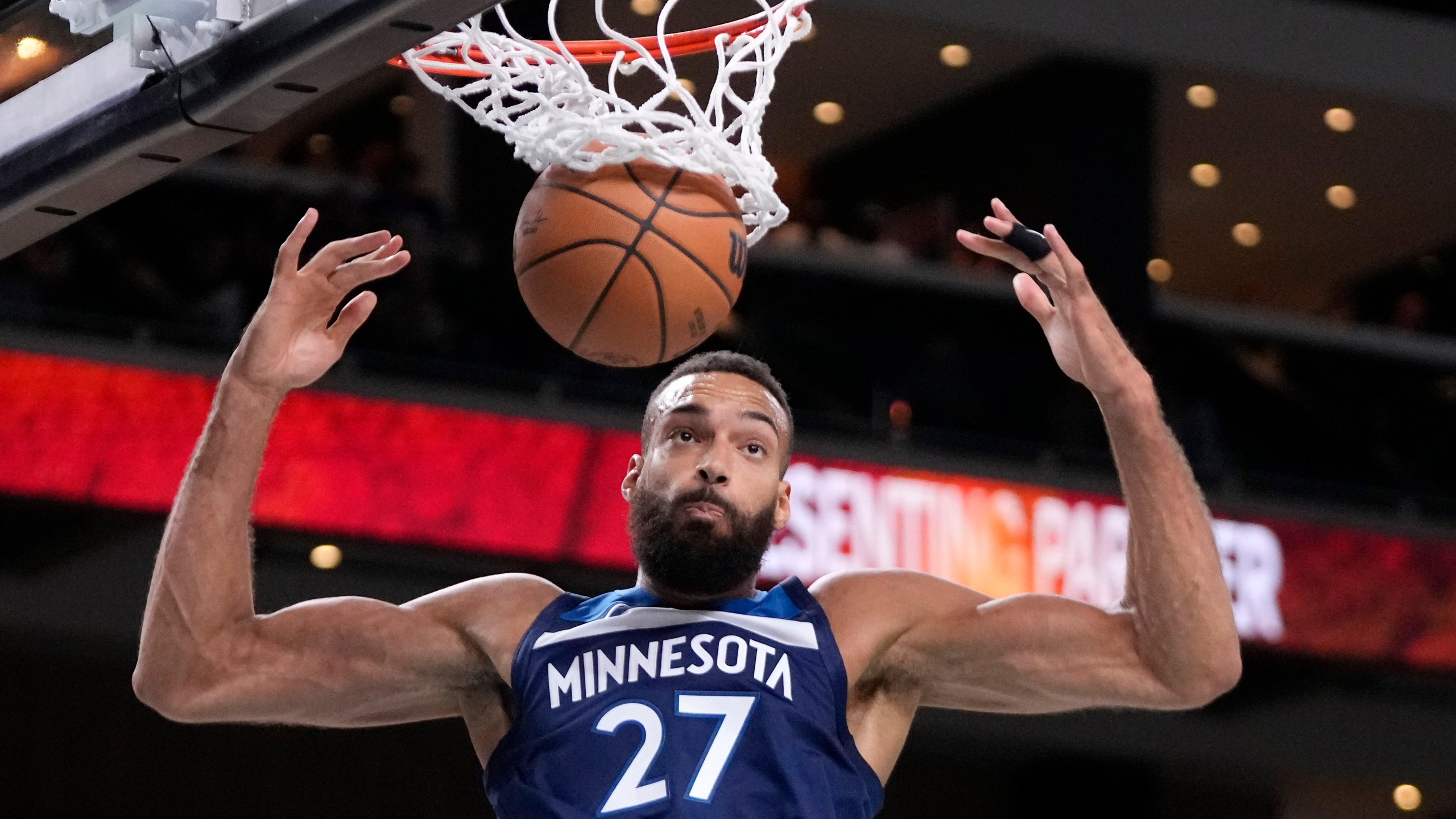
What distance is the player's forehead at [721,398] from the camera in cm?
331

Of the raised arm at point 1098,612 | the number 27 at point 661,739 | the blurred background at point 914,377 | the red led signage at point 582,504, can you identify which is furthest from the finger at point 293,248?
the red led signage at point 582,504

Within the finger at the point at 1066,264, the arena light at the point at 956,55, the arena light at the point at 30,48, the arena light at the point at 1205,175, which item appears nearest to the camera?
the arena light at the point at 30,48

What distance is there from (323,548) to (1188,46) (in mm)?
6189

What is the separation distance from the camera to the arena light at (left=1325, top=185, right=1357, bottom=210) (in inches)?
521

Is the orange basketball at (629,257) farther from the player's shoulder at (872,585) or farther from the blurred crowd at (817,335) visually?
the blurred crowd at (817,335)

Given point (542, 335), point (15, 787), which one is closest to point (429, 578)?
point (542, 335)

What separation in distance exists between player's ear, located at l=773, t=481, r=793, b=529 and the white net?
0.44 m

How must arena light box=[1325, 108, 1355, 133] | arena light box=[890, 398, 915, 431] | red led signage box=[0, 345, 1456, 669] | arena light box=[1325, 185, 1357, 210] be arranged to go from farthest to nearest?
arena light box=[1325, 185, 1357, 210], arena light box=[1325, 108, 1355, 133], arena light box=[890, 398, 915, 431], red led signage box=[0, 345, 1456, 669]

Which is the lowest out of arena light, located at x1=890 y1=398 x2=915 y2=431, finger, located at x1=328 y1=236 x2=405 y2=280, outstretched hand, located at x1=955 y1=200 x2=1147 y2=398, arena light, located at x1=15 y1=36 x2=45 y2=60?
arena light, located at x1=890 y1=398 x2=915 y2=431

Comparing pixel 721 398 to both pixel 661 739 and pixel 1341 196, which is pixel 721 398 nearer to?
pixel 661 739

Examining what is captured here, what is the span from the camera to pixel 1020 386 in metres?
9.38

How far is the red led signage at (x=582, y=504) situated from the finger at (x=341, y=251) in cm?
466

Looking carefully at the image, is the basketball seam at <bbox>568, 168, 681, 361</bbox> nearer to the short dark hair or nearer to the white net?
the white net

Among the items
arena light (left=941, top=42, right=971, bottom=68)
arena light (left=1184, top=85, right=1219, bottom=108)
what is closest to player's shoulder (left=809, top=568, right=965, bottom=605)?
arena light (left=941, top=42, right=971, bottom=68)
